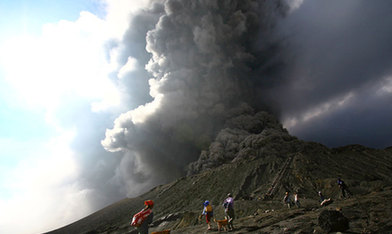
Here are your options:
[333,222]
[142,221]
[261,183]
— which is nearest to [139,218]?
[142,221]

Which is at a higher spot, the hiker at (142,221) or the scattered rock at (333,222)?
the hiker at (142,221)

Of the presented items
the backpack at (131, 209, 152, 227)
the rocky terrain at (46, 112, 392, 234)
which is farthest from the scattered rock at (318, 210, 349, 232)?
the rocky terrain at (46, 112, 392, 234)

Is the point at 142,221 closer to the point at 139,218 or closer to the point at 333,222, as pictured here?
the point at 139,218

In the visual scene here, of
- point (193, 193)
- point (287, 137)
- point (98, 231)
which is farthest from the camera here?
point (287, 137)

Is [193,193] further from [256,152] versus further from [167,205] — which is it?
[256,152]

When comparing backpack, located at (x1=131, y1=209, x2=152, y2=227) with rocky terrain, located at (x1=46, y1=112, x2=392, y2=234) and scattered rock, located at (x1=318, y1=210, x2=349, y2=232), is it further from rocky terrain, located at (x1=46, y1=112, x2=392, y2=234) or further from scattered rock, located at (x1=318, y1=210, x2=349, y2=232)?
rocky terrain, located at (x1=46, y1=112, x2=392, y2=234)

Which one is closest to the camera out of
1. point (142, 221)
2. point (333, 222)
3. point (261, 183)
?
point (333, 222)

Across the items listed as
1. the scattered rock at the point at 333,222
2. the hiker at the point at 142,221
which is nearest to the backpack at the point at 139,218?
the hiker at the point at 142,221

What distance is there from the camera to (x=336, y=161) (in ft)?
237

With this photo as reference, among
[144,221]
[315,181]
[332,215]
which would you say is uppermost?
[144,221]

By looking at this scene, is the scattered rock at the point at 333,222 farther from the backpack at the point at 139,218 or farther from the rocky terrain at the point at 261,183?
the rocky terrain at the point at 261,183

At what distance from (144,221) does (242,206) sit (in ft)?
124

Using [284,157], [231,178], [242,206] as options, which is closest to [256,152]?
[284,157]

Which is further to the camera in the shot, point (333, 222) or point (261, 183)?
point (261, 183)
